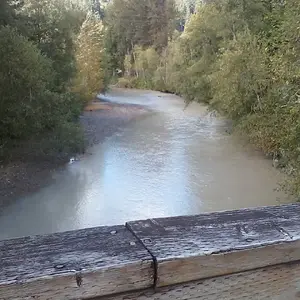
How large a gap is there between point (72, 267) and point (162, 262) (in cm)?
14

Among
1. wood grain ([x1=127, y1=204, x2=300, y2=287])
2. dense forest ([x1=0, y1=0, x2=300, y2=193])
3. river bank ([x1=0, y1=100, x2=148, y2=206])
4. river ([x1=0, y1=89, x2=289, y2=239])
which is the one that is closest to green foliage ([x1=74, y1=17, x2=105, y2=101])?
dense forest ([x1=0, y1=0, x2=300, y2=193])

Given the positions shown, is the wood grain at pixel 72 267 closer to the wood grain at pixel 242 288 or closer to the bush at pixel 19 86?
the wood grain at pixel 242 288

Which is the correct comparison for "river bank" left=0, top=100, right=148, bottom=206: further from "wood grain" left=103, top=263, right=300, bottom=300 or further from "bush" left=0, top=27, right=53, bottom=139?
"wood grain" left=103, top=263, right=300, bottom=300

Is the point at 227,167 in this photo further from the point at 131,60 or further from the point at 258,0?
the point at 131,60

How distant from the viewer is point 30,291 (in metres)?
0.66

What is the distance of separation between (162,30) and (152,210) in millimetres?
29431

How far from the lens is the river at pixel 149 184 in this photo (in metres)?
8.57

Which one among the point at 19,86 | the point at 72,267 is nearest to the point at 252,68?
the point at 19,86

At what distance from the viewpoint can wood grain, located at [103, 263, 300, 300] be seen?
29.3 inches

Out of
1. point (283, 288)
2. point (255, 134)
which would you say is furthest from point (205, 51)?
point (283, 288)

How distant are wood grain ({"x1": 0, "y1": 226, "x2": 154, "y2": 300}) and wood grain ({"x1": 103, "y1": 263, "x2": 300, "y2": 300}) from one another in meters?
0.04

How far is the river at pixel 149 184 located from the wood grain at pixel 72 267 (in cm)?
737

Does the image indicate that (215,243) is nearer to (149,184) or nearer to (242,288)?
(242,288)

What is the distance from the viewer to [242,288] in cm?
80
